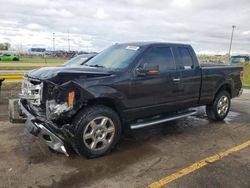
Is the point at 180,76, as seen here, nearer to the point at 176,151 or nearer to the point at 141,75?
the point at 141,75

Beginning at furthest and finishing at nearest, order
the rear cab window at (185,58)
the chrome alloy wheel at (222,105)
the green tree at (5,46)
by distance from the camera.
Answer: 1. the green tree at (5,46)
2. the chrome alloy wheel at (222,105)
3. the rear cab window at (185,58)

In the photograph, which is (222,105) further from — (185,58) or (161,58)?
(161,58)

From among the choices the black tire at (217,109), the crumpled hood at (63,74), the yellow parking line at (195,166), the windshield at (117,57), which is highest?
the windshield at (117,57)

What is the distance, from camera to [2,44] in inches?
4850

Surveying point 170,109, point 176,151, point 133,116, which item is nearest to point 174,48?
point 170,109

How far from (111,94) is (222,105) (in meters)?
3.77

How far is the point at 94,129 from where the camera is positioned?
Answer: 4.33 meters

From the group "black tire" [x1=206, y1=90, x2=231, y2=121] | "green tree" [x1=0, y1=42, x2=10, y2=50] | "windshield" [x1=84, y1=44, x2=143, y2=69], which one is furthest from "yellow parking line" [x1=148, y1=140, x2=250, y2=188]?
"green tree" [x1=0, y1=42, x2=10, y2=50]

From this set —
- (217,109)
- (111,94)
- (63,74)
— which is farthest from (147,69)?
(217,109)

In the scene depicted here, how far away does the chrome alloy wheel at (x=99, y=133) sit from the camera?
4.27m

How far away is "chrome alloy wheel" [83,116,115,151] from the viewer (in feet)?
14.0

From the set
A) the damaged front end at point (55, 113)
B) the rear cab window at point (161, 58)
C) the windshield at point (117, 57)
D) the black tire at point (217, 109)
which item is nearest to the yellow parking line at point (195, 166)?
the damaged front end at point (55, 113)

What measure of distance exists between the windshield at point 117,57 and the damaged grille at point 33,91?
134 cm

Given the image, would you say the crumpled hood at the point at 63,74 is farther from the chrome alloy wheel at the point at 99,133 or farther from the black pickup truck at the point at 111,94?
the chrome alloy wheel at the point at 99,133
